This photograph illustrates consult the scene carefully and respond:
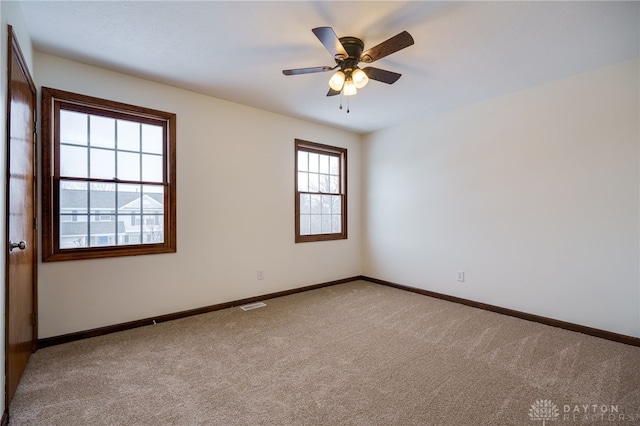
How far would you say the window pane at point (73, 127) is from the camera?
9.13 ft

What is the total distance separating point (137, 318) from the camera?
10.2 ft

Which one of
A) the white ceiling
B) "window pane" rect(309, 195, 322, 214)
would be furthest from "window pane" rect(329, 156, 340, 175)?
the white ceiling

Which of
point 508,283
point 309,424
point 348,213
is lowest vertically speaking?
point 309,424

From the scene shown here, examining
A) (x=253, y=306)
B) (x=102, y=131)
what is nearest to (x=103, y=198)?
(x=102, y=131)

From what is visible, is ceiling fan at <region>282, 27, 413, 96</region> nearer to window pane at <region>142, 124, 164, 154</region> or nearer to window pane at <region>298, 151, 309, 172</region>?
window pane at <region>142, 124, 164, 154</region>

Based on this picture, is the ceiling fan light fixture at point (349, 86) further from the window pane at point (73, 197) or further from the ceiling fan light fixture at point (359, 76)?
the window pane at point (73, 197)

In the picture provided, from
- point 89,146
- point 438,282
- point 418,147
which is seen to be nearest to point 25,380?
point 89,146

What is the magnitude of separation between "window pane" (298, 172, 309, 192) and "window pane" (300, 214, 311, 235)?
0.41m

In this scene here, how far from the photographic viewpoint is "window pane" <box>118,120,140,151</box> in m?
3.09

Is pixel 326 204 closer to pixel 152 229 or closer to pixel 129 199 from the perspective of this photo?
pixel 152 229

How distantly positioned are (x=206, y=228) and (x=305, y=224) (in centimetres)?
154

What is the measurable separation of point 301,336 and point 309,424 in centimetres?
118

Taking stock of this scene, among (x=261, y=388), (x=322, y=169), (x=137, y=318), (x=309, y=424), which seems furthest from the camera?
(x=322, y=169)

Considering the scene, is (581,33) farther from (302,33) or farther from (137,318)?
(137,318)
